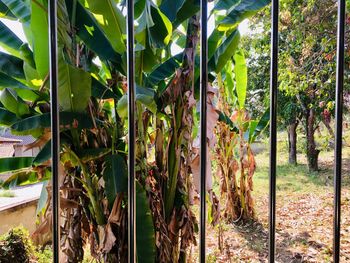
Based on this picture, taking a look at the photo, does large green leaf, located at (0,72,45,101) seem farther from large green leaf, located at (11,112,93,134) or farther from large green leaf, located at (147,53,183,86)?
large green leaf, located at (147,53,183,86)

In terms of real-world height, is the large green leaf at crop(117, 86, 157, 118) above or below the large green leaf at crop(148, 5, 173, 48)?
below

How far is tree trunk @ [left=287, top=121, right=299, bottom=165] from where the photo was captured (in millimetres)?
2245

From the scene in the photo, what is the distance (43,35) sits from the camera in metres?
0.84

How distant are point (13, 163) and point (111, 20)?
0.65m

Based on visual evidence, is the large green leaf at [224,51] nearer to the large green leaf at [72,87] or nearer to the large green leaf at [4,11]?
the large green leaf at [72,87]

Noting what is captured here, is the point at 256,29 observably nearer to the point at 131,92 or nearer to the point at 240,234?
the point at 240,234

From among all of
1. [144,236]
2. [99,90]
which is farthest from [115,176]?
[99,90]

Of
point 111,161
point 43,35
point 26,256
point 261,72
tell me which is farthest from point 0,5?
point 261,72

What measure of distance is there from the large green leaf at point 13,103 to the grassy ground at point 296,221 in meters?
1.54

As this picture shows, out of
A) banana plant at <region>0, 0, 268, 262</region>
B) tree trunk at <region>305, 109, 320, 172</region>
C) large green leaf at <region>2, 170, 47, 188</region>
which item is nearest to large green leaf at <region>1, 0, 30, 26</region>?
banana plant at <region>0, 0, 268, 262</region>

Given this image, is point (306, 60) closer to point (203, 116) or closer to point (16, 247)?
point (203, 116)

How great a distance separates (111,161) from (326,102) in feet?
6.14

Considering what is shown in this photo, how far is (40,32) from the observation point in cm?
84

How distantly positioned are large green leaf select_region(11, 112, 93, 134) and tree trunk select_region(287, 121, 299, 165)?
1.78 metres
